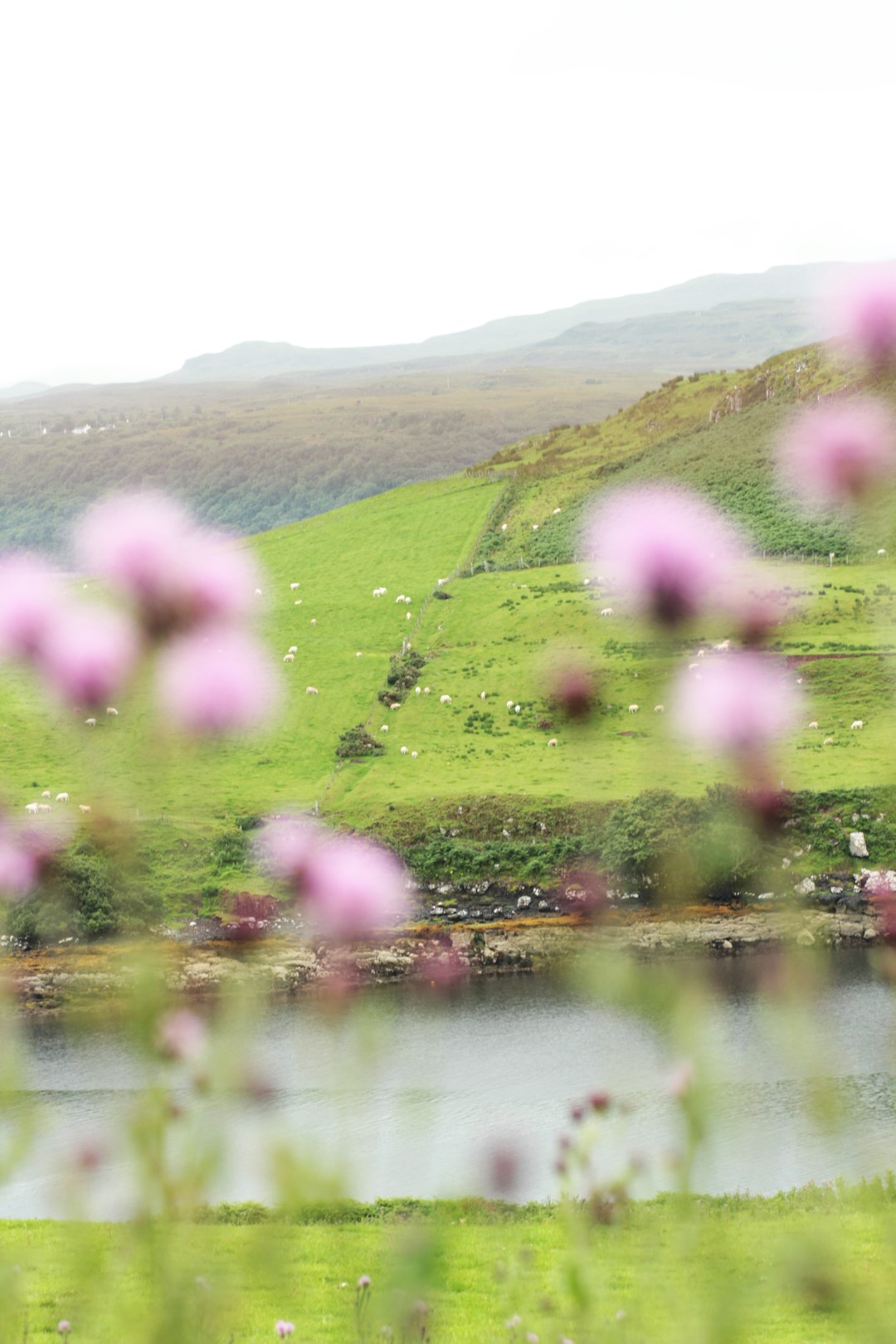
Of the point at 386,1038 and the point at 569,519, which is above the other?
the point at 386,1038

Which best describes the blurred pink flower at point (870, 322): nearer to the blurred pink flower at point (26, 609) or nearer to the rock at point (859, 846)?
the blurred pink flower at point (26, 609)

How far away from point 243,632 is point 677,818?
1164 inches

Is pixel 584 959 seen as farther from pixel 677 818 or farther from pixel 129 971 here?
pixel 677 818

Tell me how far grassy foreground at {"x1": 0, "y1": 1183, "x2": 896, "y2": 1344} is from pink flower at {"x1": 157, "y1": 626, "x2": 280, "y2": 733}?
88cm

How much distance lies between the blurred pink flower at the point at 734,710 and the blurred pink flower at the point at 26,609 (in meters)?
1.05

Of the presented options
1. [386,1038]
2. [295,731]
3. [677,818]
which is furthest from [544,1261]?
[295,731]

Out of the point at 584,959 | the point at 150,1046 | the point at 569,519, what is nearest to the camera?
the point at 150,1046

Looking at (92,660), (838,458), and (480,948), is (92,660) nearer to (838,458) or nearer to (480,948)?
(838,458)

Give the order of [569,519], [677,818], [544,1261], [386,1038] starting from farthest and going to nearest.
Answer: [569,519] < [677,818] < [544,1261] < [386,1038]

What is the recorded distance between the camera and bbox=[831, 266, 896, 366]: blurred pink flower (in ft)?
7.88

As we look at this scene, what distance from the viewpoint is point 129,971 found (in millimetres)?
2229

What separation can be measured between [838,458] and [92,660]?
1.22 m

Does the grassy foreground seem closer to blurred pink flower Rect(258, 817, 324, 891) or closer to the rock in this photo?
blurred pink flower Rect(258, 817, 324, 891)

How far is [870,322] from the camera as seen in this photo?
7.91 feet
